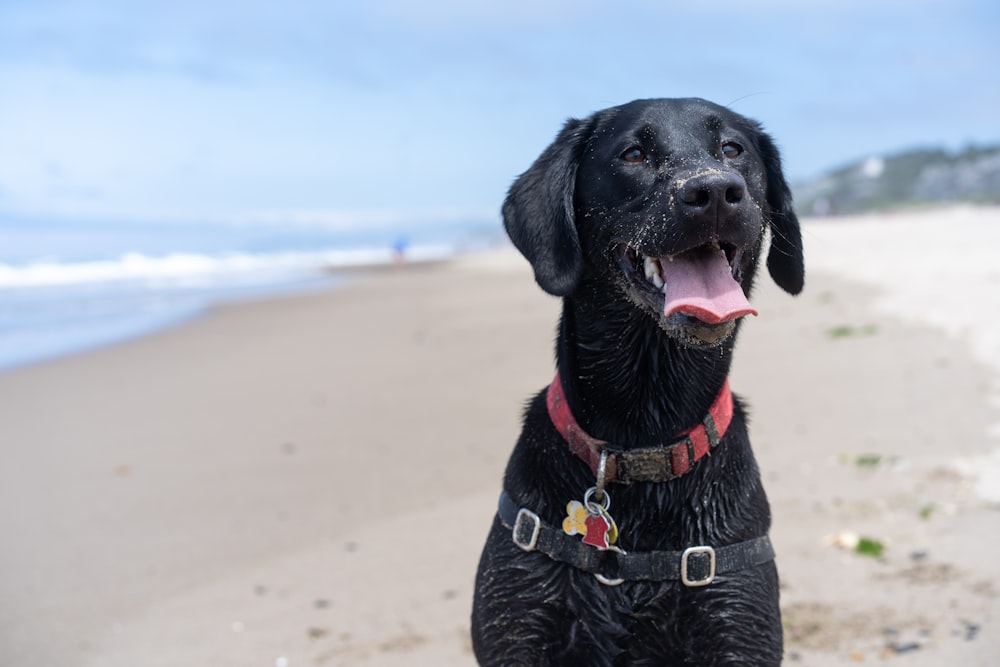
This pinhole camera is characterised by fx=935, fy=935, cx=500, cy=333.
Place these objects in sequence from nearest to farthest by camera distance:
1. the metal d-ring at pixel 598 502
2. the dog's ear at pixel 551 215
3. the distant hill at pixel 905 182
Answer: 1. the metal d-ring at pixel 598 502
2. the dog's ear at pixel 551 215
3. the distant hill at pixel 905 182

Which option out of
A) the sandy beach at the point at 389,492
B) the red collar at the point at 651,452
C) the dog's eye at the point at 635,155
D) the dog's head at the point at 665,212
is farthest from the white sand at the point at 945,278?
the red collar at the point at 651,452

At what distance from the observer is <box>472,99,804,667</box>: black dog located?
2617 mm

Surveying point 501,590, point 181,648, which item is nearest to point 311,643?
point 181,648

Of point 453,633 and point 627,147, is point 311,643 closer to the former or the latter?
point 453,633

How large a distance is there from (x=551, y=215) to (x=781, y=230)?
86 centimetres

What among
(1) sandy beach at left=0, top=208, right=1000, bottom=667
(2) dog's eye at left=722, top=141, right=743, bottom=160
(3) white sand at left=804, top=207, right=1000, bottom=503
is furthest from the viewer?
(3) white sand at left=804, top=207, right=1000, bottom=503

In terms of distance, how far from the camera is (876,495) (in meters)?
5.36

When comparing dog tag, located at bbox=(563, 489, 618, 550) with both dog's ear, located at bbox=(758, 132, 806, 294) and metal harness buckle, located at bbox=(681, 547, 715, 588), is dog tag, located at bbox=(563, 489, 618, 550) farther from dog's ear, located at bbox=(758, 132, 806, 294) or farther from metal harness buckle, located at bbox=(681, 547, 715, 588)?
dog's ear, located at bbox=(758, 132, 806, 294)

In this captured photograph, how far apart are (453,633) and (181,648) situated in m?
1.22

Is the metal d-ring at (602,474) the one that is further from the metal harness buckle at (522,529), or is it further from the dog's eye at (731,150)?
the dog's eye at (731,150)

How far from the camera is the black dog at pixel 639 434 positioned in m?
2.62

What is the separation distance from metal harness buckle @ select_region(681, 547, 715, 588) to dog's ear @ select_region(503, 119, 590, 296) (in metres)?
0.84

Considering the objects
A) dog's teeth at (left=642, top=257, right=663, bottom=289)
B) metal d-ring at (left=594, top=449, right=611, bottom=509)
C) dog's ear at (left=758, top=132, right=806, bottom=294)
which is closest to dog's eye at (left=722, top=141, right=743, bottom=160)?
dog's ear at (left=758, top=132, right=806, bottom=294)

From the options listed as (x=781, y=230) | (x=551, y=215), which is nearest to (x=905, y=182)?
(x=781, y=230)
